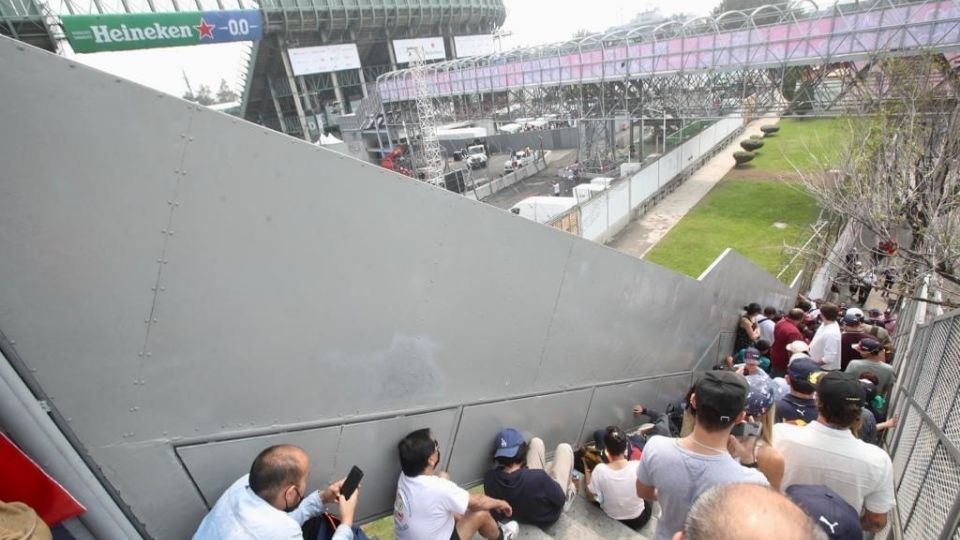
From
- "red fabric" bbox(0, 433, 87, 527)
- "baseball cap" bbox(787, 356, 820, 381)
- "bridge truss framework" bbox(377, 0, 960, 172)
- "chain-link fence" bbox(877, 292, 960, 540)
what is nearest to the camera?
"red fabric" bbox(0, 433, 87, 527)

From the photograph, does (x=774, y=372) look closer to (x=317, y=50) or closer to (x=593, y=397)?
(x=593, y=397)

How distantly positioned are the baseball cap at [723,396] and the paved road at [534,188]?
22809mm

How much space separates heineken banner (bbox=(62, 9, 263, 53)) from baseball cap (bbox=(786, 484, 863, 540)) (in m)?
42.8

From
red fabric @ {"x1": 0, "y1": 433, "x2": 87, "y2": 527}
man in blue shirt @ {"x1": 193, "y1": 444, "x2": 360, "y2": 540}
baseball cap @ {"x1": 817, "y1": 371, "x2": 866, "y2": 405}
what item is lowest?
baseball cap @ {"x1": 817, "y1": 371, "x2": 866, "y2": 405}

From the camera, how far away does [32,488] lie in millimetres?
1604

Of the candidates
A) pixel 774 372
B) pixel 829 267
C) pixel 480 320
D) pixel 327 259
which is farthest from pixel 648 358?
pixel 829 267

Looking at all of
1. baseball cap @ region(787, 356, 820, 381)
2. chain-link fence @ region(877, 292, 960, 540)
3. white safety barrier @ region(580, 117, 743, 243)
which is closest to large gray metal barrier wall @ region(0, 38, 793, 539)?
baseball cap @ region(787, 356, 820, 381)

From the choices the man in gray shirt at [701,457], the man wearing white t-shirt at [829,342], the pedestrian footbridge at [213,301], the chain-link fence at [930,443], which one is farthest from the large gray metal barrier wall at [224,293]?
the man wearing white t-shirt at [829,342]

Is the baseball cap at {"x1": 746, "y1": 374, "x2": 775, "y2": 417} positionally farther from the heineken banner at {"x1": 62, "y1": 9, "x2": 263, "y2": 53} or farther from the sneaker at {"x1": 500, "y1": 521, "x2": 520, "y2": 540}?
the heineken banner at {"x1": 62, "y1": 9, "x2": 263, "y2": 53}

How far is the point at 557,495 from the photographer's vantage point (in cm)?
323

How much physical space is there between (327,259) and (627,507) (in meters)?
2.94

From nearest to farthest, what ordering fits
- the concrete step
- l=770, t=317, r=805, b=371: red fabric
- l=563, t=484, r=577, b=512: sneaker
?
the concrete step < l=563, t=484, r=577, b=512: sneaker < l=770, t=317, r=805, b=371: red fabric

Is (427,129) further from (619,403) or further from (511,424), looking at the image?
(511,424)

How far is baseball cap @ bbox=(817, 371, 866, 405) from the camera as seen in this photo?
2.46 m
